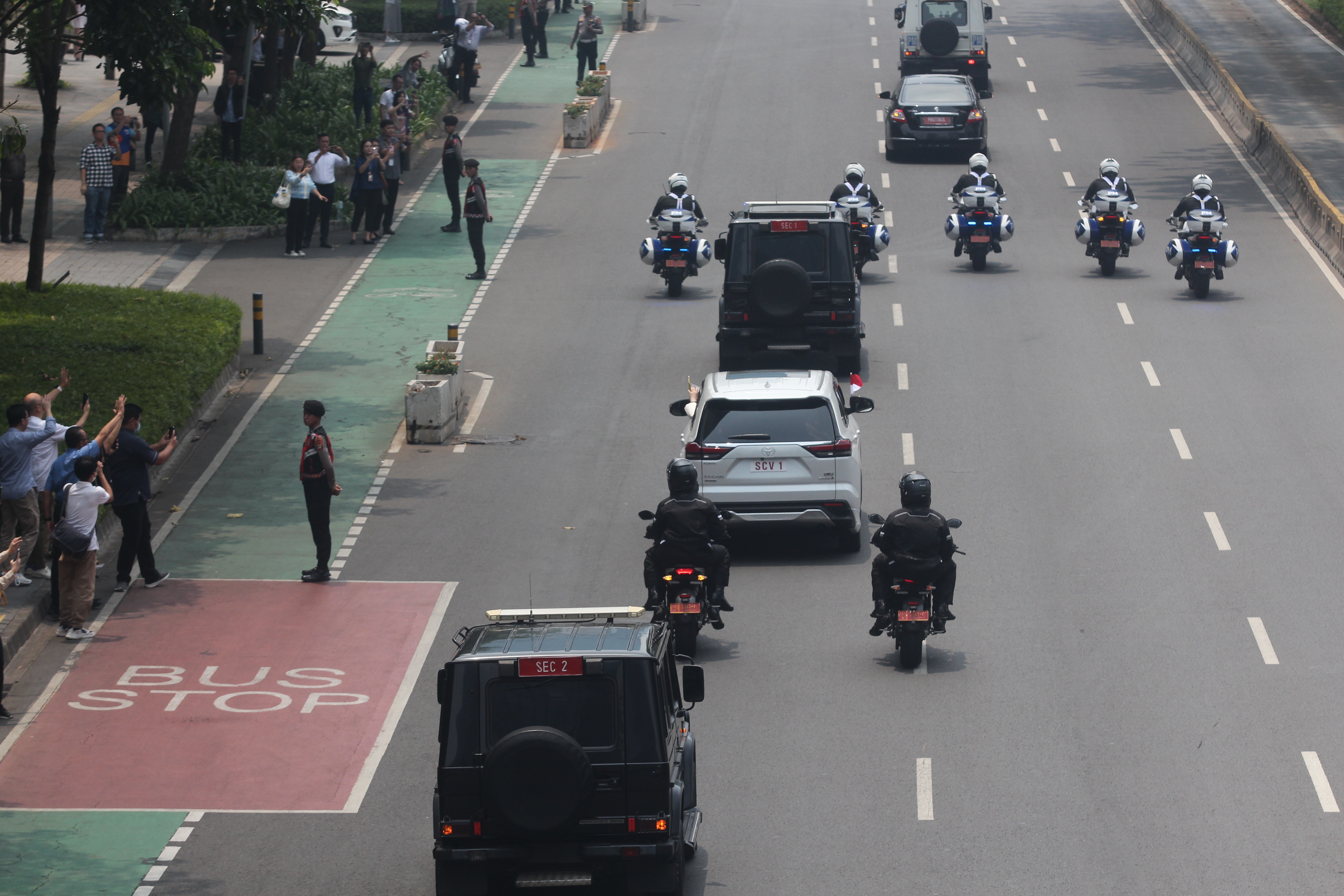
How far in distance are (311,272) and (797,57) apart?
76.8ft

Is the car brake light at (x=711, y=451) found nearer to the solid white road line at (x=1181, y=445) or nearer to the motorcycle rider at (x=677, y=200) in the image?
the solid white road line at (x=1181, y=445)

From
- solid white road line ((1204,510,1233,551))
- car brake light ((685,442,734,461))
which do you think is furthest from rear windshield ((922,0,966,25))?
car brake light ((685,442,734,461))

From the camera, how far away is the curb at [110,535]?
17594 mm

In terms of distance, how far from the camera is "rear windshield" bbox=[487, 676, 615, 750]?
1123cm

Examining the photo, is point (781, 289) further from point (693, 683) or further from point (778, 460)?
point (693, 683)

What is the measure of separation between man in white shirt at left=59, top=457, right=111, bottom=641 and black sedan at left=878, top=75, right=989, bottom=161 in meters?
26.1

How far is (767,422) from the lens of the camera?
65.2 feet

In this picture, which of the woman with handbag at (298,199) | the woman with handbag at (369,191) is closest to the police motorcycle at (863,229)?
the woman with handbag at (369,191)

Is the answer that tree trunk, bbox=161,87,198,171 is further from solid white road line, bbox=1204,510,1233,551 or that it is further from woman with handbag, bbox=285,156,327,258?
solid white road line, bbox=1204,510,1233,551

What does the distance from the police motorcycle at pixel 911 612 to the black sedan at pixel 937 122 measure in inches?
1008

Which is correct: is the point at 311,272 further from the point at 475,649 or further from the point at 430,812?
the point at 475,649

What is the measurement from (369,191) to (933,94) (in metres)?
13.6

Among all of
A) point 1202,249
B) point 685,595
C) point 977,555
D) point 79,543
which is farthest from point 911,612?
point 1202,249

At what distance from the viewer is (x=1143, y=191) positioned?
3872 cm
